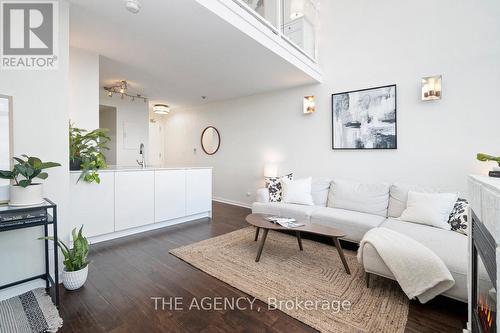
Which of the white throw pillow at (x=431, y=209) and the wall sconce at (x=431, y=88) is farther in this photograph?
the wall sconce at (x=431, y=88)

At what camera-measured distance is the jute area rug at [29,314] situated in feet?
4.85

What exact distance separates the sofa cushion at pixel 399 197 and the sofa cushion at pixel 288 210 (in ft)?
3.22

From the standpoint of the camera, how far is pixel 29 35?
6.48 ft

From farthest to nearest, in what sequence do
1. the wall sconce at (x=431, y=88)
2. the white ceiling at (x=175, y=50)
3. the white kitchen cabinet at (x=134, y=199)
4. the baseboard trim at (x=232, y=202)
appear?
the baseboard trim at (x=232, y=202)
the white kitchen cabinet at (x=134, y=199)
the wall sconce at (x=431, y=88)
the white ceiling at (x=175, y=50)

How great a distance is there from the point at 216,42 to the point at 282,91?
2.12 meters

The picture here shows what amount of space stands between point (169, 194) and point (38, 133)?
1937 mm

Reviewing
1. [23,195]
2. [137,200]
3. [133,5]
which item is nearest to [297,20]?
[133,5]

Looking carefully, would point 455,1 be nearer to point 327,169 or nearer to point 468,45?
point 468,45

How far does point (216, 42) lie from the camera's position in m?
2.71

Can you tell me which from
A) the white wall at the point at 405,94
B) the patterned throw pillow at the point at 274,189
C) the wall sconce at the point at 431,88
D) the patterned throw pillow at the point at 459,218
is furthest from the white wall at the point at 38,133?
the wall sconce at the point at 431,88

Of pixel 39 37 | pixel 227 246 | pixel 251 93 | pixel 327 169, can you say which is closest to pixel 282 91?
pixel 251 93

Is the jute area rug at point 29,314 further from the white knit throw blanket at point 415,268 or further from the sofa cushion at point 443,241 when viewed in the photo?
the sofa cushion at point 443,241

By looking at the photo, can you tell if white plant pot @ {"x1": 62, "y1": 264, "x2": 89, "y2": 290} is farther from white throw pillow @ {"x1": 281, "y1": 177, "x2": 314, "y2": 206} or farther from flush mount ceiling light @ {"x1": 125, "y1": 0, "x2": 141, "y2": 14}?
white throw pillow @ {"x1": 281, "y1": 177, "x2": 314, "y2": 206}

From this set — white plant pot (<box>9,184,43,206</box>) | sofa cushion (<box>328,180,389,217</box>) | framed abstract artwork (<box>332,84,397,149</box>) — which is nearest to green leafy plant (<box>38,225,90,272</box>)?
white plant pot (<box>9,184,43,206</box>)
